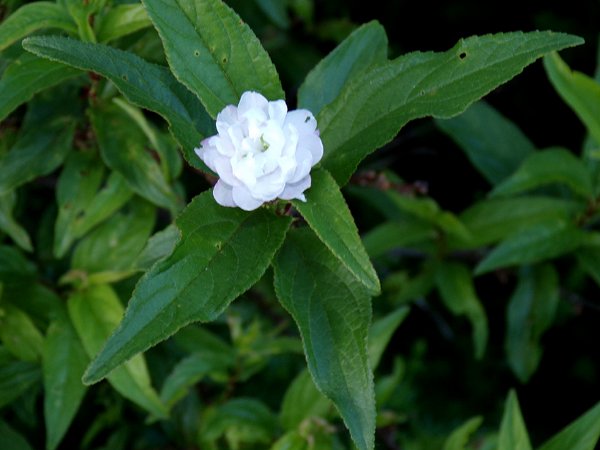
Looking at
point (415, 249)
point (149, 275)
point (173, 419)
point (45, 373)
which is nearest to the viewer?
point (149, 275)

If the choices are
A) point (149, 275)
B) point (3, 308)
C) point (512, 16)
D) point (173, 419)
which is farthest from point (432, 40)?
point (149, 275)

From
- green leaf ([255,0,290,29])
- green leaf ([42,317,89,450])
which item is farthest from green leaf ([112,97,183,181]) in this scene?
green leaf ([255,0,290,29])

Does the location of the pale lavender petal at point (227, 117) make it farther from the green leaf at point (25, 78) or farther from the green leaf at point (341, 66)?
the green leaf at point (25, 78)

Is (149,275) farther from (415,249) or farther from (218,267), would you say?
(415,249)

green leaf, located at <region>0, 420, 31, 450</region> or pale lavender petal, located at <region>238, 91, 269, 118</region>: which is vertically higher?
pale lavender petal, located at <region>238, 91, 269, 118</region>

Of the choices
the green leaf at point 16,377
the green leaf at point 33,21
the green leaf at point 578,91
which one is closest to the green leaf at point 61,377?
the green leaf at point 16,377

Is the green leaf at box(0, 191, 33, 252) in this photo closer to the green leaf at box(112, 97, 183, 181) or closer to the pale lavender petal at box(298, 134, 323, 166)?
the green leaf at box(112, 97, 183, 181)
